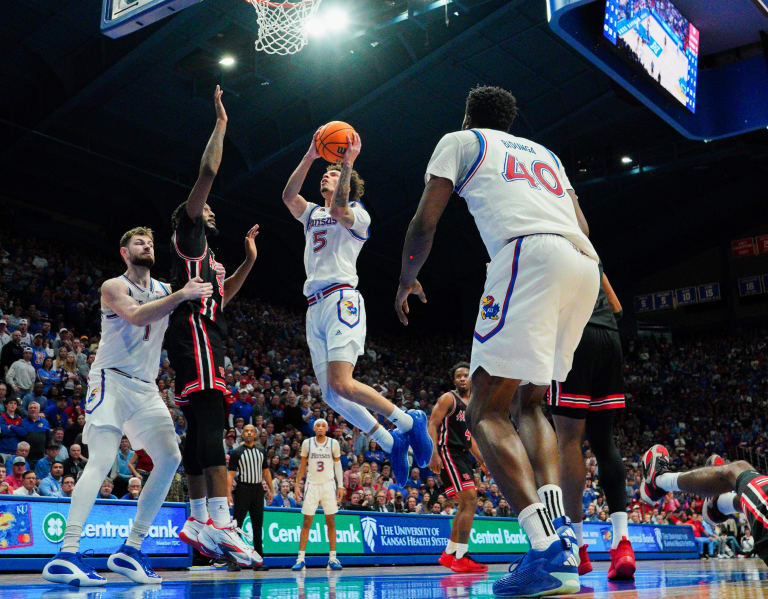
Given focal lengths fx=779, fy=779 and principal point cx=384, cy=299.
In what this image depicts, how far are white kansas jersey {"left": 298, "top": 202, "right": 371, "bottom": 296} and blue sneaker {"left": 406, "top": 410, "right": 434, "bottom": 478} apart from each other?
3.86 feet

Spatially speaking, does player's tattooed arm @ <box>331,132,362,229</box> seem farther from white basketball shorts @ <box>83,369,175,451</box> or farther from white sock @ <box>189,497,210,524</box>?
white sock @ <box>189,497,210,524</box>

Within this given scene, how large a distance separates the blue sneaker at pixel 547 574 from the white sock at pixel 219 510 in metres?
2.58

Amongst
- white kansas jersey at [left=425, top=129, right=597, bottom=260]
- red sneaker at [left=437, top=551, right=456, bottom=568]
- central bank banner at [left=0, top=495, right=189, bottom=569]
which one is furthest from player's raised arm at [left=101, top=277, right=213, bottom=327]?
red sneaker at [left=437, top=551, right=456, bottom=568]

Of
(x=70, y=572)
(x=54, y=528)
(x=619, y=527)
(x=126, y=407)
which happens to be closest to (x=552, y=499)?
(x=619, y=527)

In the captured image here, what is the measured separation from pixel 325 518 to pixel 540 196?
8.81 meters

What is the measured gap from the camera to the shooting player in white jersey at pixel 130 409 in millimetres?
5004

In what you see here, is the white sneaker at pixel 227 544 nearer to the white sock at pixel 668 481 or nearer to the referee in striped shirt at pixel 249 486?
the white sock at pixel 668 481

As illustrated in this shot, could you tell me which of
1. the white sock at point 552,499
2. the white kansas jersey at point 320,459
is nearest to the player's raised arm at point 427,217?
the white sock at point 552,499

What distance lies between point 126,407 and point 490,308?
292 centimetres

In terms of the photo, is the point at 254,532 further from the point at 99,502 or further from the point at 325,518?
the point at 99,502

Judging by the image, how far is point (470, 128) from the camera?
401 cm

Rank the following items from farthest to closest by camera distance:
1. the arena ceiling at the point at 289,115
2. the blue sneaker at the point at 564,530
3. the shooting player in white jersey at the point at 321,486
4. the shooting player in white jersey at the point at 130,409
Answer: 1. the arena ceiling at the point at 289,115
2. the shooting player in white jersey at the point at 321,486
3. the shooting player in white jersey at the point at 130,409
4. the blue sneaker at the point at 564,530

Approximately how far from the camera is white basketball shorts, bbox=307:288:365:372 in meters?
5.80

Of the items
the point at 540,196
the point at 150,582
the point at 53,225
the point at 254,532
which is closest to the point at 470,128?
the point at 540,196
